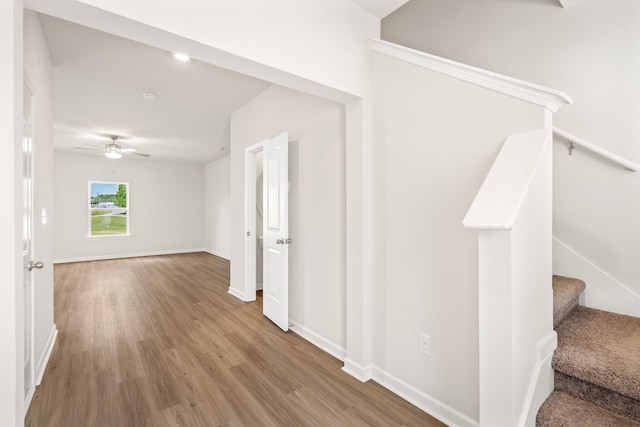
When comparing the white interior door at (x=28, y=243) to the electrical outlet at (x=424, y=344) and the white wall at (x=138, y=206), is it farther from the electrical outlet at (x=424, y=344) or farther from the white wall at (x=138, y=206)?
the white wall at (x=138, y=206)

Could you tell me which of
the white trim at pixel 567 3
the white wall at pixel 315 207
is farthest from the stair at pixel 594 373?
the white trim at pixel 567 3

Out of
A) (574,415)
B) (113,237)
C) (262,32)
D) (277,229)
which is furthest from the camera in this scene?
(113,237)

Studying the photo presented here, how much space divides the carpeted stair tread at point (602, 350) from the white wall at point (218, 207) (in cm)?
701

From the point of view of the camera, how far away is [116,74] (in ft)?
10.5

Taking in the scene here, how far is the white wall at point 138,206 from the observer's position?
283 inches

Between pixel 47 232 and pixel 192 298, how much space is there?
6.55ft

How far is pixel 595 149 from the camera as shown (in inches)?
70.1

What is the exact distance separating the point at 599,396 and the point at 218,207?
27.1 ft

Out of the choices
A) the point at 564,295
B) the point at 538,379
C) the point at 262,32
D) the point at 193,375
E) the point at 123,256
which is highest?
the point at 262,32

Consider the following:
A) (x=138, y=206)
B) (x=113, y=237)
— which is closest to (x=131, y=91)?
(x=138, y=206)

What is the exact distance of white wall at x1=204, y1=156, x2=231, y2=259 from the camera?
25.7 ft

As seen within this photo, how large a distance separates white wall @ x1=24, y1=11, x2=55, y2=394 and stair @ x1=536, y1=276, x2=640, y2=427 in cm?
332

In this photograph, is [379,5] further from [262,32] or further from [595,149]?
[595,149]

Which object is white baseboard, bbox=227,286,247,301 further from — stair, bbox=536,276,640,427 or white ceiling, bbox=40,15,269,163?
stair, bbox=536,276,640,427
